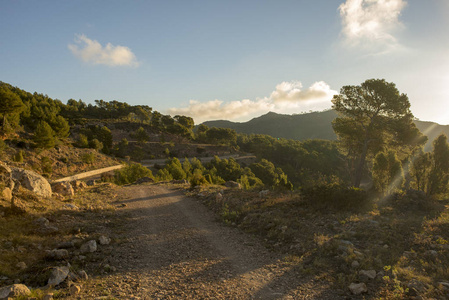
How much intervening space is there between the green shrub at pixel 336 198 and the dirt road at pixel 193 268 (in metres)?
5.12

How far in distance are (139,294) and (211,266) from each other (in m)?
2.35

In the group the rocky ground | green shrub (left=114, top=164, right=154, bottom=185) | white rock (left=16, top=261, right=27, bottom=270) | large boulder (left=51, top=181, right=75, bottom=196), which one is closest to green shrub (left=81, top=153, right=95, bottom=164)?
green shrub (left=114, top=164, right=154, bottom=185)

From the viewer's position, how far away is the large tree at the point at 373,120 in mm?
22422

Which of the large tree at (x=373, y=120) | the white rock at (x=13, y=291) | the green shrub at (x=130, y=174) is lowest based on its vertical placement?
the green shrub at (x=130, y=174)

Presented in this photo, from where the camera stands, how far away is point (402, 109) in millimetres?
22438

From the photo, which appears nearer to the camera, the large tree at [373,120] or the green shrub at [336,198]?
the green shrub at [336,198]

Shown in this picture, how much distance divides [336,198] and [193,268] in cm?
933

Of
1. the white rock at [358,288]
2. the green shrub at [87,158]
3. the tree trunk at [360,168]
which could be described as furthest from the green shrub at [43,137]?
the tree trunk at [360,168]

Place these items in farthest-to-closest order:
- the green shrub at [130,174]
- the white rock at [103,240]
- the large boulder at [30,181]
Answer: the green shrub at [130,174] < the large boulder at [30,181] < the white rock at [103,240]

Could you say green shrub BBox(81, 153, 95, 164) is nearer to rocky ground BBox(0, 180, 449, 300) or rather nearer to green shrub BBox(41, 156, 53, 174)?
green shrub BBox(41, 156, 53, 174)

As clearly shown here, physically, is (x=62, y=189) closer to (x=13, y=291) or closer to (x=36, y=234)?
(x=36, y=234)

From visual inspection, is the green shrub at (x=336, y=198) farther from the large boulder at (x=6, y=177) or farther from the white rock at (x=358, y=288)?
the large boulder at (x=6, y=177)

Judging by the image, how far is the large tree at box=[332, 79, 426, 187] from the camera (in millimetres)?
22422

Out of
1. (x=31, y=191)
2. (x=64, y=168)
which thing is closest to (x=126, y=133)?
(x=64, y=168)
